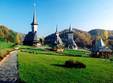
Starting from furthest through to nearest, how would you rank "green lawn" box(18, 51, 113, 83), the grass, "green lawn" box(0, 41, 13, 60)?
"green lawn" box(0, 41, 13, 60) → the grass → "green lawn" box(18, 51, 113, 83)

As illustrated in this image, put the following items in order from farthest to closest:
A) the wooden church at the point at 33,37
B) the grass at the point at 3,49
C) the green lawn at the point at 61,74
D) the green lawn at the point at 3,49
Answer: the wooden church at the point at 33,37
the green lawn at the point at 3,49
the grass at the point at 3,49
the green lawn at the point at 61,74

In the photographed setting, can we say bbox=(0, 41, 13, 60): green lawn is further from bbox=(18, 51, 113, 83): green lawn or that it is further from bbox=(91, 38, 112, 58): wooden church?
bbox=(91, 38, 112, 58): wooden church

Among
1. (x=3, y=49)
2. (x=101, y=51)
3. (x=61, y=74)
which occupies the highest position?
(x=3, y=49)

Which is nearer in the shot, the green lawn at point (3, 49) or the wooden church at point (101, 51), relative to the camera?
the green lawn at point (3, 49)

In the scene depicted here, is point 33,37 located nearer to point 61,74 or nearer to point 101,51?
point 101,51

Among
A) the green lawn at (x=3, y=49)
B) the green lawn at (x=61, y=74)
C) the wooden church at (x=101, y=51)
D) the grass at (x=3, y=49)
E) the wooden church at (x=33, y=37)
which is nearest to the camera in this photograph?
the green lawn at (x=61, y=74)

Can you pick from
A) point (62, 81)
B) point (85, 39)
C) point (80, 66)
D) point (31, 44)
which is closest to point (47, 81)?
point (62, 81)

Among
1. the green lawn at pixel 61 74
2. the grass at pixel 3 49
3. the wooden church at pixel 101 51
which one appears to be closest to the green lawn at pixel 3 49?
the grass at pixel 3 49

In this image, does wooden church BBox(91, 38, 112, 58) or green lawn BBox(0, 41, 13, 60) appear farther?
wooden church BBox(91, 38, 112, 58)

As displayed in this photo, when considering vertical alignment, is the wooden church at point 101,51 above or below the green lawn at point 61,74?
above

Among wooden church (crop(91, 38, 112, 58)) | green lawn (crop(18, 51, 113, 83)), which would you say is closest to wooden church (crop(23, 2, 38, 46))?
wooden church (crop(91, 38, 112, 58))

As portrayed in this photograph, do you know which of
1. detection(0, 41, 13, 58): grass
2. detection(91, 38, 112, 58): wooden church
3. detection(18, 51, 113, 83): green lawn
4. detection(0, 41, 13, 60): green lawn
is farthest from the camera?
detection(91, 38, 112, 58): wooden church

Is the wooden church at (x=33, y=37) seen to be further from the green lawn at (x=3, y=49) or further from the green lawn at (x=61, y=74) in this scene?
the green lawn at (x=61, y=74)

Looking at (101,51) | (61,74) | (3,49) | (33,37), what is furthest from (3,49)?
(33,37)
